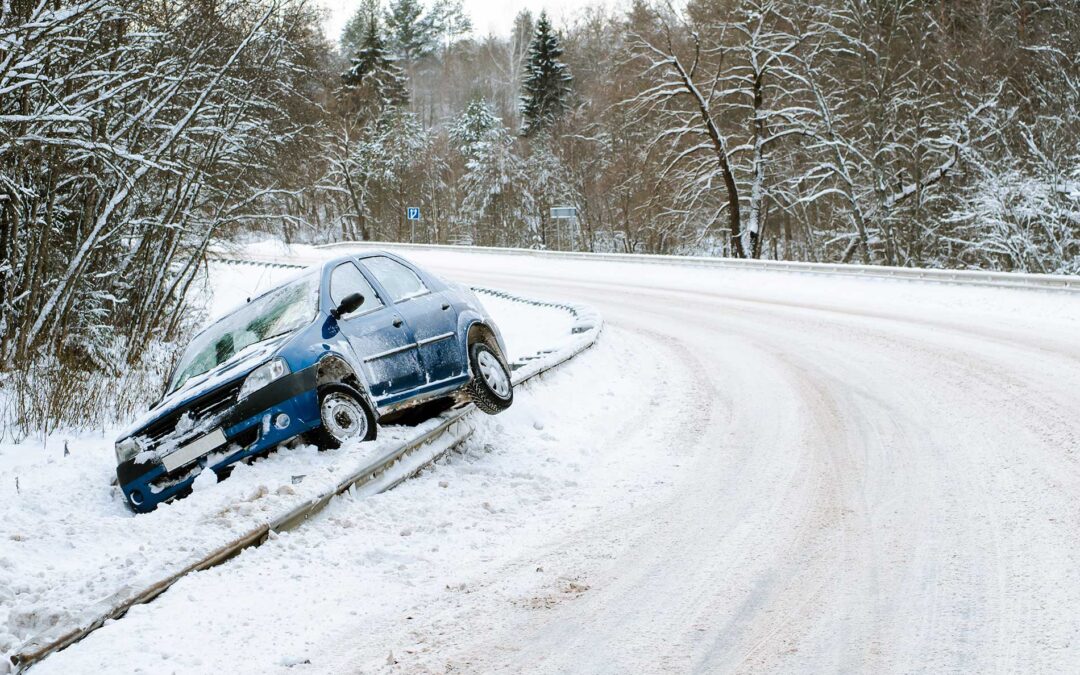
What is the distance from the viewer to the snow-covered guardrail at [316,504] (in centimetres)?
377

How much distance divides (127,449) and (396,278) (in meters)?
2.67

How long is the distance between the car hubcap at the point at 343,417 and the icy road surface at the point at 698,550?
2.17 ft

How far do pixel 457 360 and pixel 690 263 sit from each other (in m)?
18.6

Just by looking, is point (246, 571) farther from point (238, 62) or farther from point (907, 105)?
point (907, 105)

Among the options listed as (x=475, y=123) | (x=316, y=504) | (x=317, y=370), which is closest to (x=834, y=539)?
(x=316, y=504)

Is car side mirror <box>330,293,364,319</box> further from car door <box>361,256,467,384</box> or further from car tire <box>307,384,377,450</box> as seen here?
car door <box>361,256,467,384</box>

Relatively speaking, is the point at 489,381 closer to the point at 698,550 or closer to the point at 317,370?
the point at 317,370

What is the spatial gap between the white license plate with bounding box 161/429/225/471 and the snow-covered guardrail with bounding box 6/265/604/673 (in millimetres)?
1058

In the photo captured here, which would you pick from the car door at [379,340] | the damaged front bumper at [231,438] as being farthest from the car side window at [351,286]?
the damaged front bumper at [231,438]

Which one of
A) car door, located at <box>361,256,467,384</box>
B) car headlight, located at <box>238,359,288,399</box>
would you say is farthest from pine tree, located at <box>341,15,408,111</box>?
car headlight, located at <box>238,359,288,399</box>

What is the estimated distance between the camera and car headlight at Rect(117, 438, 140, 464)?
630cm

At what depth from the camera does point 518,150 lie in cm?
6272

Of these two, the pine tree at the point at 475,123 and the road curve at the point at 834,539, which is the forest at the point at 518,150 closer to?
the pine tree at the point at 475,123

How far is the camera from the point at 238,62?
12.7 meters
